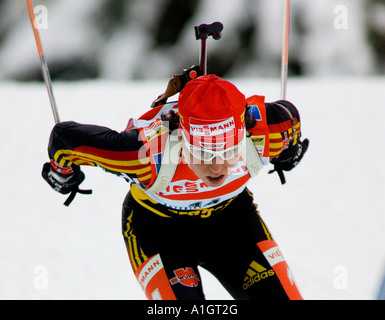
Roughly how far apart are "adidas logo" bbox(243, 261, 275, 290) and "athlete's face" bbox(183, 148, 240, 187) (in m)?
0.33

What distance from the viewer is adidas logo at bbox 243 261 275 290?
1805mm

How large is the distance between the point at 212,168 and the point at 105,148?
0.32 meters

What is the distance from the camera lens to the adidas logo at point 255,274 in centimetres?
180

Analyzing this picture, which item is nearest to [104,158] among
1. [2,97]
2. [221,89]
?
[221,89]

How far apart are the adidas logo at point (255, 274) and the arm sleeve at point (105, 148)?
1.41ft

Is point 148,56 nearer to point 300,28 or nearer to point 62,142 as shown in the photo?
point 300,28

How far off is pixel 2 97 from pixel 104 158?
2340mm

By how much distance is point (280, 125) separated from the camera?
1.78m

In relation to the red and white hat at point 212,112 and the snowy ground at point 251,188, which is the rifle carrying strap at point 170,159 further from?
the snowy ground at point 251,188

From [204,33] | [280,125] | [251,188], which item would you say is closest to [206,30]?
[204,33]

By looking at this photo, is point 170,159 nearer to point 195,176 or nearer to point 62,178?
point 195,176

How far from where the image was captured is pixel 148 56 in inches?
179

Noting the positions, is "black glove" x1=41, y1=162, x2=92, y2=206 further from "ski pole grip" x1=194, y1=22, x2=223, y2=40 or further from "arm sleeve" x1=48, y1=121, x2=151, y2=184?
"ski pole grip" x1=194, y1=22, x2=223, y2=40

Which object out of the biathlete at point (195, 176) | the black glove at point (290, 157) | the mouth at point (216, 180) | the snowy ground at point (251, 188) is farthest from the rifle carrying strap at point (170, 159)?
the snowy ground at point (251, 188)
